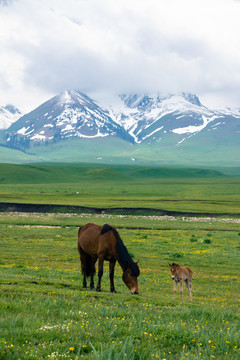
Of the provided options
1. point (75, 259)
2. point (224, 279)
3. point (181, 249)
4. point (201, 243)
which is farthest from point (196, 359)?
point (201, 243)

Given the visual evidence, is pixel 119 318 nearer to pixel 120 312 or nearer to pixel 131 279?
pixel 120 312

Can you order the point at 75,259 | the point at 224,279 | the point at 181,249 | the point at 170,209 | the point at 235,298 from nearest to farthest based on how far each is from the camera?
the point at 235,298
the point at 224,279
the point at 75,259
the point at 181,249
the point at 170,209

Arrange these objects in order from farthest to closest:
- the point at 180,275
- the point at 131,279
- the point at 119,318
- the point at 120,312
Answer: the point at 180,275
the point at 131,279
the point at 120,312
the point at 119,318

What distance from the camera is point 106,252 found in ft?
63.0

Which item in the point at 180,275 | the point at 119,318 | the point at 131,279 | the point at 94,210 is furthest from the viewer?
the point at 94,210

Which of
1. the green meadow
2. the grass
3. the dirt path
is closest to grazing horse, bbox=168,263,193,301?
the green meadow

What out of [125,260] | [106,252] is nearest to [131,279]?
[125,260]

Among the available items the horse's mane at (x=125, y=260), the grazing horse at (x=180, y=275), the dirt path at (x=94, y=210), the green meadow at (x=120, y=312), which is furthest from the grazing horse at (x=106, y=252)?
the dirt path at (x=94, y=210)

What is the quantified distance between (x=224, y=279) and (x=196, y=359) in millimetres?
21006

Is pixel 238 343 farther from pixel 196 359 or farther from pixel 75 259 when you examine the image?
pixel 75 259

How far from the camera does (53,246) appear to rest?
4362cm

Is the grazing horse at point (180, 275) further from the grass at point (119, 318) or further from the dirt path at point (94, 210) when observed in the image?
the dirt path at point (94, 210)

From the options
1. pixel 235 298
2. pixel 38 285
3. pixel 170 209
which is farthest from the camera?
pixel 170 209

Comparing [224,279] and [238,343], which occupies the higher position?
[238,343]
